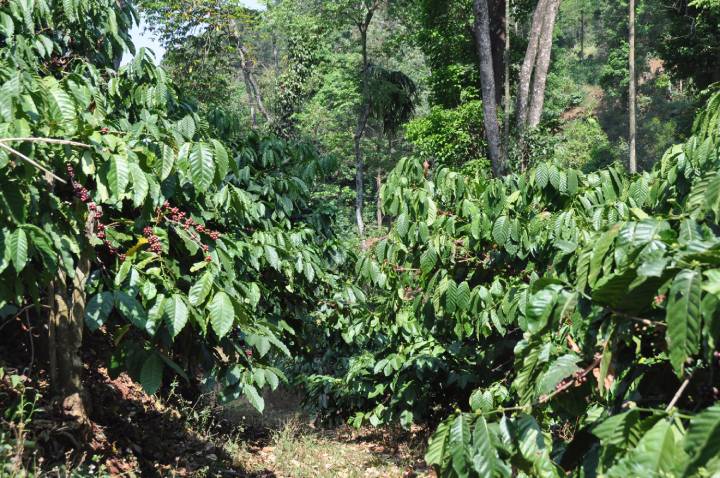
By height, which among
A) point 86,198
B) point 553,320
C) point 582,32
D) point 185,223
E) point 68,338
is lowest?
point 68,338

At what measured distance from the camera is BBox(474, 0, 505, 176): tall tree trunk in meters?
13.2

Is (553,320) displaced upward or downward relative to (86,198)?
downward

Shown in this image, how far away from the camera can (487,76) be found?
13359 mm

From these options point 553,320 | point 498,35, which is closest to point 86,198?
point 553,320

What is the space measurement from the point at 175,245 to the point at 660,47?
863 inches

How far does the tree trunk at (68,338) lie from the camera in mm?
3942

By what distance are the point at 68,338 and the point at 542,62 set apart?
12152 millimetres

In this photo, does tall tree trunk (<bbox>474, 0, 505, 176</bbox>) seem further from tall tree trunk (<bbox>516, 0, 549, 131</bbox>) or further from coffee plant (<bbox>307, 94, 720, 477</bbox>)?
coffee plant (<bbox>307, 94, 720, 477</bbox>)

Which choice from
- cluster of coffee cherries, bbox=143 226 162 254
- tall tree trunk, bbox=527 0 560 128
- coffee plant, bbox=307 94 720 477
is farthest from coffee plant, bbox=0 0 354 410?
tall tree trunk, bbox=527 0 560 128

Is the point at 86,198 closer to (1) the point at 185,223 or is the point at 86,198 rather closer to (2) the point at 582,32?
(1) the point at 185,223

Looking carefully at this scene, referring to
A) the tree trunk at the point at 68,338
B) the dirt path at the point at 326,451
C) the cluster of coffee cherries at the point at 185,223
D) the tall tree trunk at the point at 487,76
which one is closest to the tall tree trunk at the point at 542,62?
the tall tree trunk at the point at 487,76

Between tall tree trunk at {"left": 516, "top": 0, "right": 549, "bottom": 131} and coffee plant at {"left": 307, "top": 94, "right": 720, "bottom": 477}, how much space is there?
27.9 ft

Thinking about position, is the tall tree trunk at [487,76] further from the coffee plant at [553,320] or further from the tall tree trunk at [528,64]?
the coffee plant at [553,320]

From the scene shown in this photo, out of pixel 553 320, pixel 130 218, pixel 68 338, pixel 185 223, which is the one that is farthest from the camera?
pixel 130 218
